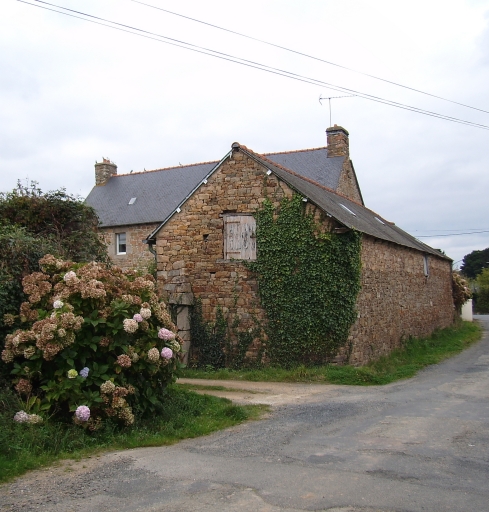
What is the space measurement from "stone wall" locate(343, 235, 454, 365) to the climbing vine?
0.76 meters

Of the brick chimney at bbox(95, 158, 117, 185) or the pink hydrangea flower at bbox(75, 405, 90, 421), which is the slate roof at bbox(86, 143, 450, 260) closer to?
the brick chimney at bbox(95, 158, 117, 185)

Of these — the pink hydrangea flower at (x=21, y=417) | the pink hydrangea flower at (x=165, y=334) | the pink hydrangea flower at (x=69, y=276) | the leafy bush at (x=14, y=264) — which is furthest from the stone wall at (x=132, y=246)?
the pink hydrangea flower at (x=21, y=417)

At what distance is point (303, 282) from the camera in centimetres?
1412

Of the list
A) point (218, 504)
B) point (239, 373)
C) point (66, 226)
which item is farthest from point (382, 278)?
point (218, 504)

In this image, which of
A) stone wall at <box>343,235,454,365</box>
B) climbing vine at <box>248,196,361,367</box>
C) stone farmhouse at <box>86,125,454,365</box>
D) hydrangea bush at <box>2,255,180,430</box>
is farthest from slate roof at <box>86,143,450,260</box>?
hydrangea bush at <box>2,255,180,430</box>

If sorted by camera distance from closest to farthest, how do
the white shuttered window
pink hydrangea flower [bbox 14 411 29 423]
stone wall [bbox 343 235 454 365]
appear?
1. pink hydrangea flower [bbox 14 411 29 423]
2. the white shuttered window
3. stone wall [bbox 343 235 454 365]

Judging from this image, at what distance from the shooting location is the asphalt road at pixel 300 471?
202 inches

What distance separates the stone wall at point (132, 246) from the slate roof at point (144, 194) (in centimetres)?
35

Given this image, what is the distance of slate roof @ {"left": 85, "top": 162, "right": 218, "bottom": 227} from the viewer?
29.8 m

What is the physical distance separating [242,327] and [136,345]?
7.14 meters

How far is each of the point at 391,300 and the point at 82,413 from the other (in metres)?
12.4

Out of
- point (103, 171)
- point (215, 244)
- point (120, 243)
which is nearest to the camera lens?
point (215, 244)

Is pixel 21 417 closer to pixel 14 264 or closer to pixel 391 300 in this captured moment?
pixel 14 264

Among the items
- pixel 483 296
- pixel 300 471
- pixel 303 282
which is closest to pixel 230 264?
pixel 303 282
